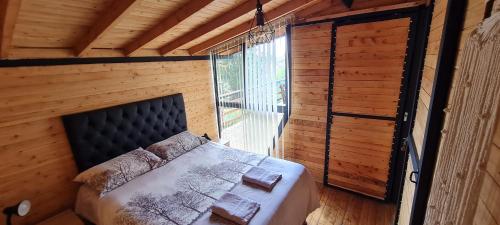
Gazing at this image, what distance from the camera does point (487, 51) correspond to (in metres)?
0.69

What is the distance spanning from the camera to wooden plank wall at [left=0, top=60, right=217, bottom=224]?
6.28 feet

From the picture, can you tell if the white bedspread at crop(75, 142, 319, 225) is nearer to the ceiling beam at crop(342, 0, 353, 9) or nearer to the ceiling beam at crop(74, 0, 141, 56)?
the ceiling beam at crop(74, 0, 141, 56)

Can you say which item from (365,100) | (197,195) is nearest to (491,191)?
(197,195)

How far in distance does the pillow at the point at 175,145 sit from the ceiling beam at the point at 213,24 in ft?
3.70

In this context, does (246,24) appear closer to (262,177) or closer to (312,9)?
(312,9)


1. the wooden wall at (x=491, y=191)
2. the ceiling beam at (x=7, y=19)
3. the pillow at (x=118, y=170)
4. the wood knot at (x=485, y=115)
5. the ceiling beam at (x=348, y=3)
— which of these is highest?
the ceiling beam at (x=348, y=3)

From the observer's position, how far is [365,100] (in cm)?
291

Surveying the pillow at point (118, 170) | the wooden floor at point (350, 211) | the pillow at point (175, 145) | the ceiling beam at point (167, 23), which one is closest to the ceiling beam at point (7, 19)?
the ceiling beam at point (167, 23)

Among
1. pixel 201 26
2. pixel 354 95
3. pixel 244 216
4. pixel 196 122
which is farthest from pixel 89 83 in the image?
pixel 354 95

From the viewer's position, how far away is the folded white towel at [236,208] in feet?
5.64

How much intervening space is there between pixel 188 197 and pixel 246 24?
213 centimetres

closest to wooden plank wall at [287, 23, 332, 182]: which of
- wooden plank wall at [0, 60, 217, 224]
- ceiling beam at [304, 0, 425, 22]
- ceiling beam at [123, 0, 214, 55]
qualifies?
ceiling beam at [304, 0, 425, 22]

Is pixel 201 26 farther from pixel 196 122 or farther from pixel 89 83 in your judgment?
pixel 196 122

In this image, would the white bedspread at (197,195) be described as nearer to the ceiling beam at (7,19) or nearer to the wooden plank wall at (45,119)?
the wooden plank wall at (45,119)
